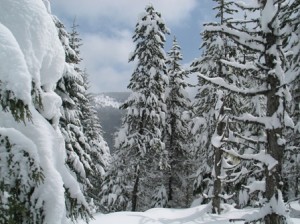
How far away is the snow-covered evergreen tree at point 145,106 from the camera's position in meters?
23.1

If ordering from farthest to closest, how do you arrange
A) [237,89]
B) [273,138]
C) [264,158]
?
[237,89] → [273,138] → [264,158]

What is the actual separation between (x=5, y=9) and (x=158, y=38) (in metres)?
19.8

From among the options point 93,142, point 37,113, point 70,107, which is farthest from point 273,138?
point 93,142

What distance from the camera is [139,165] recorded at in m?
23.1

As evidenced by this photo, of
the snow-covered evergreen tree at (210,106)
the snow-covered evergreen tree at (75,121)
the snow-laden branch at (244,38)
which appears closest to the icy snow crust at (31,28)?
the snow-laden branch at (244,38)

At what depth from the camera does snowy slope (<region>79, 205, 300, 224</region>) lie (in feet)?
45.3

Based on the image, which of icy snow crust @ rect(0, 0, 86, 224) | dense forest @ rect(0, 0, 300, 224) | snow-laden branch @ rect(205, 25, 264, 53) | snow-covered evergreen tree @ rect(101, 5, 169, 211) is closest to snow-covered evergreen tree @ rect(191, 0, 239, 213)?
dense forest @ rect(0, 0, 300, 224)

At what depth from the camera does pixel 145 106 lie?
23.3 metres

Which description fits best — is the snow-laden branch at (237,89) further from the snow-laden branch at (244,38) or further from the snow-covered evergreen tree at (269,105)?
the snow-laden branch at (244,38)

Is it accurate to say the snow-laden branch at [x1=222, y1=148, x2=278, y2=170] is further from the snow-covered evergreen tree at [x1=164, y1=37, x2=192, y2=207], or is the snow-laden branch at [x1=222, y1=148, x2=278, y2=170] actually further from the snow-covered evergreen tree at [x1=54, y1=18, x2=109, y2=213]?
the snow-covered evergreen tree at [x1=164, y1=37, x2=192, y2=207]

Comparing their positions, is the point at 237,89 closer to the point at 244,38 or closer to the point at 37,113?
the point at 244,38

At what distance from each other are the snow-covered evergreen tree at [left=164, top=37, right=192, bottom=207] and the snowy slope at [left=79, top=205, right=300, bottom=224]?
1088cm

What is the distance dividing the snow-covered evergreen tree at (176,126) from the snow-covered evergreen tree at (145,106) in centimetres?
595

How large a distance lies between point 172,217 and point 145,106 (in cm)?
828
